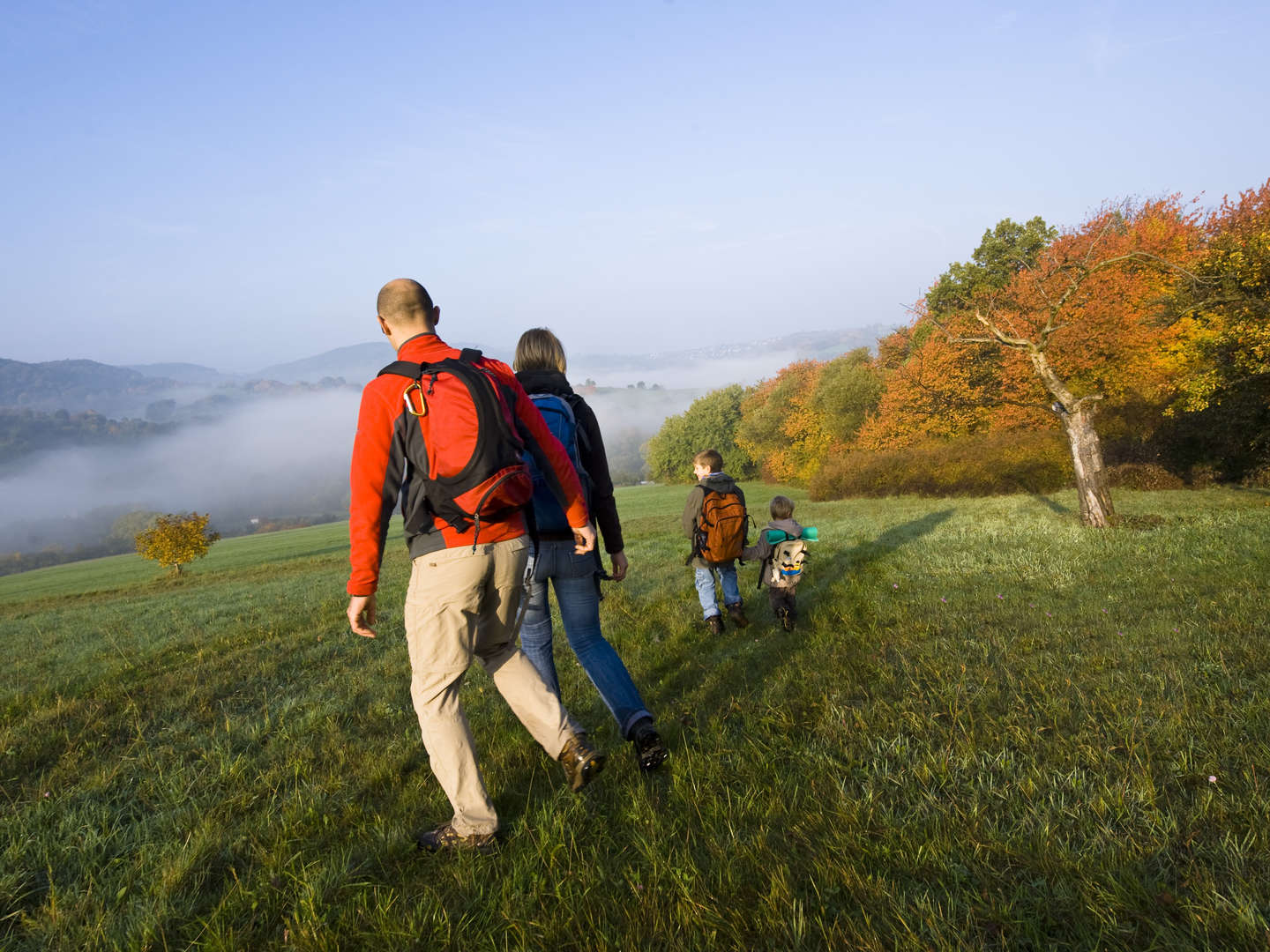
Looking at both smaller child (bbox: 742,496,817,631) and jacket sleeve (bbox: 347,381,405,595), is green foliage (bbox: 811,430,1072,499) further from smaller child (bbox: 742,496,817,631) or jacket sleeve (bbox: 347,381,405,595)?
jacket sleeve (bbox: 347,381,405,595)

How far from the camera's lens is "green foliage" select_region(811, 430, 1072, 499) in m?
23.9

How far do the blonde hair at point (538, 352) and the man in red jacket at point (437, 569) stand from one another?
0.92m

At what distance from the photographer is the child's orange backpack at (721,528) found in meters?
6.39

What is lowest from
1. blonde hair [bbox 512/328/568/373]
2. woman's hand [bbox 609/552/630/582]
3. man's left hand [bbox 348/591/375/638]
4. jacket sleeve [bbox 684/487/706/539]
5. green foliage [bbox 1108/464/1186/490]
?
green foliage [bbox 1108/464/1186/490]

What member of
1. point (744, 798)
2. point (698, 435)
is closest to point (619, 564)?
point (744, 798)

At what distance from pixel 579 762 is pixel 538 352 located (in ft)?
7.55

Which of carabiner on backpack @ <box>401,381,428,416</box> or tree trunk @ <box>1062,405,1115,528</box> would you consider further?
tree trunk @ <box>1062,405,1115,528</box>

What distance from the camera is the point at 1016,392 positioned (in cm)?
2800

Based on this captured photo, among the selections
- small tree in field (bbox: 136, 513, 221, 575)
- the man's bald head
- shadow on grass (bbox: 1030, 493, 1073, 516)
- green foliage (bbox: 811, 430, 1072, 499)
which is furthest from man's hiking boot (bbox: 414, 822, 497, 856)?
small tree in field (bbox: 136, 513, 221, 575)

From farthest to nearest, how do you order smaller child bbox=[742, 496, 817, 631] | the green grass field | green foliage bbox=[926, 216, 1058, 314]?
green foliage bbox=[926, 216, 1058, 314], smaller child bbox=[742, 496, 817, 631], the green grass field

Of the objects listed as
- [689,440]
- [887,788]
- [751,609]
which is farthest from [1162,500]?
[689,440]

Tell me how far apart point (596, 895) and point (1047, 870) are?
1576mm

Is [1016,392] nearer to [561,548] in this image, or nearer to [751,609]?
[751,609]

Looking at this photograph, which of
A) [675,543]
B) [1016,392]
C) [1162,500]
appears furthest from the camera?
[1016,392]
